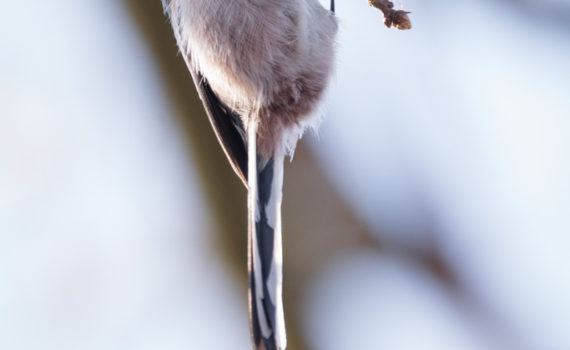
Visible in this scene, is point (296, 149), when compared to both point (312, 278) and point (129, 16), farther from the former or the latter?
point (129, 16)

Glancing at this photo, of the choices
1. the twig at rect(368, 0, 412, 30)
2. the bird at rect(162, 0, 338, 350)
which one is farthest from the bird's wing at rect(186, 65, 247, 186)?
the twig at rect(368, 0, 412, 30)

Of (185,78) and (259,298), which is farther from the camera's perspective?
(185,78)

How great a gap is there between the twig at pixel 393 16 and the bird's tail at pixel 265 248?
0.34 metres

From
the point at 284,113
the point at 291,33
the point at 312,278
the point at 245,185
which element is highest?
the point at 291,33

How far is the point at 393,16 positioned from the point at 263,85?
0.93 ft

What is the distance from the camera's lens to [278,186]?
3.90 feet

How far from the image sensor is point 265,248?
3.74 ft

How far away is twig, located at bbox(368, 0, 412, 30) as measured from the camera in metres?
0.96

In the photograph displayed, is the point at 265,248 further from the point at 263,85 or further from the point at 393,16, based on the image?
the point at 393,16

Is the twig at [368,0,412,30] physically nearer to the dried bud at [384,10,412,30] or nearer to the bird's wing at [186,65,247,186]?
the dried bud at [384,10,412,30]

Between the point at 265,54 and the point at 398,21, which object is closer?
the point at 398,21

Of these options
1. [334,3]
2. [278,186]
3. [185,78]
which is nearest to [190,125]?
[185,78]

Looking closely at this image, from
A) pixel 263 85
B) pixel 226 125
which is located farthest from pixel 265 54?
pixel 226 125

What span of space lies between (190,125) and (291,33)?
9.9 inches
